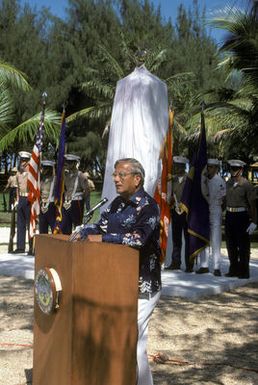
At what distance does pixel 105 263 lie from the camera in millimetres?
3771

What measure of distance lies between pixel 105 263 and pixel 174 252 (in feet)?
22.2

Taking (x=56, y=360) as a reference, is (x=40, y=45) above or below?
above

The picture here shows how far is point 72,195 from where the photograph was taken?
36.9ft

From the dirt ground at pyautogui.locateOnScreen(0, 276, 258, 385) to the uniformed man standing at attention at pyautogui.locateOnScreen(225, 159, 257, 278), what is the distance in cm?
88

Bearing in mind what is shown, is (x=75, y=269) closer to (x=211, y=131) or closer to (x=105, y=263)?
(x=105, y=263)

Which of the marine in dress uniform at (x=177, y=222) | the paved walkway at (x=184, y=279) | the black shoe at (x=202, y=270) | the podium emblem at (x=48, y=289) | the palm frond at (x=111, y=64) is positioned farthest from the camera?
the palm frond at (x=111, y=64)

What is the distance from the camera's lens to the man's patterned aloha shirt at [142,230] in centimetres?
397

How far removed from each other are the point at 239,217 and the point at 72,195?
3081mm

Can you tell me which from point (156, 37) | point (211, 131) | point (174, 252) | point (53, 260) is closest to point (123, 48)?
point (156, 37)

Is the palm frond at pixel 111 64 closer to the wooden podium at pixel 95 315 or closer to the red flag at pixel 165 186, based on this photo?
the red flag at pixel 165 186

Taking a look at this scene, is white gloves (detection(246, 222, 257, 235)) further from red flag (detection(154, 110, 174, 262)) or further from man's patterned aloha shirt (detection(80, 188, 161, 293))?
man's patterned aloha shirt (detection(80, 188, 161, 293))

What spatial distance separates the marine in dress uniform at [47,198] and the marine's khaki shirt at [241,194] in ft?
11.0

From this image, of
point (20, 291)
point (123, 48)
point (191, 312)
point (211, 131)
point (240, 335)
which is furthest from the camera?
point (123, 48)

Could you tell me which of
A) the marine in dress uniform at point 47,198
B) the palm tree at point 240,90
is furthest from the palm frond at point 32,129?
the marine in dress uniform at point 47,198
